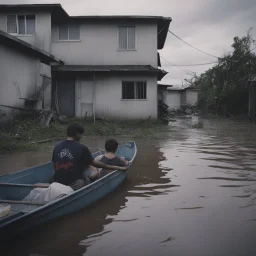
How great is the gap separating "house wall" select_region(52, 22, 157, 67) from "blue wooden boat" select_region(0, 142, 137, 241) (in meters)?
12.8

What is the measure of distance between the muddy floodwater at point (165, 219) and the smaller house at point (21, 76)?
5.53 metres

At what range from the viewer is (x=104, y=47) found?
17.8m

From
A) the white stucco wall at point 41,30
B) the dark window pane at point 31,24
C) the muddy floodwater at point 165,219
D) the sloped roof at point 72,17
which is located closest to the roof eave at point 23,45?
the white stucco wall at point 41,30

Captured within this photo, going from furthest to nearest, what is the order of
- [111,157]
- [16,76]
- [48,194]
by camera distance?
[16,76], [111,157], [48,194]

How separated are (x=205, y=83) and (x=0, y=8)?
27.7m

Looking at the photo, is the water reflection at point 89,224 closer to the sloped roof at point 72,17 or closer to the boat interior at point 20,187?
the boat interior at point 20,187

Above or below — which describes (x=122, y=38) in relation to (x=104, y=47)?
above

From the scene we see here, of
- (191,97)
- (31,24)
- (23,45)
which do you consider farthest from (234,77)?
(23,45)

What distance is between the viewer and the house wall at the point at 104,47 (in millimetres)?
17656

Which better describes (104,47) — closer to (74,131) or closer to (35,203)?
(74,131)

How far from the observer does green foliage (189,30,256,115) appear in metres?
27.1

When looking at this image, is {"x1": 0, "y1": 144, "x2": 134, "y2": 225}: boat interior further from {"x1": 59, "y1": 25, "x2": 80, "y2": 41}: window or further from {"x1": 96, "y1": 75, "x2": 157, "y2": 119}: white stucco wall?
{"x1": 59, "y1": 25, "x2": 80, "y2": 41}: window

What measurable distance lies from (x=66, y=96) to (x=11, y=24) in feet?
16.3

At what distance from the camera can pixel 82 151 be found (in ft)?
15.2
